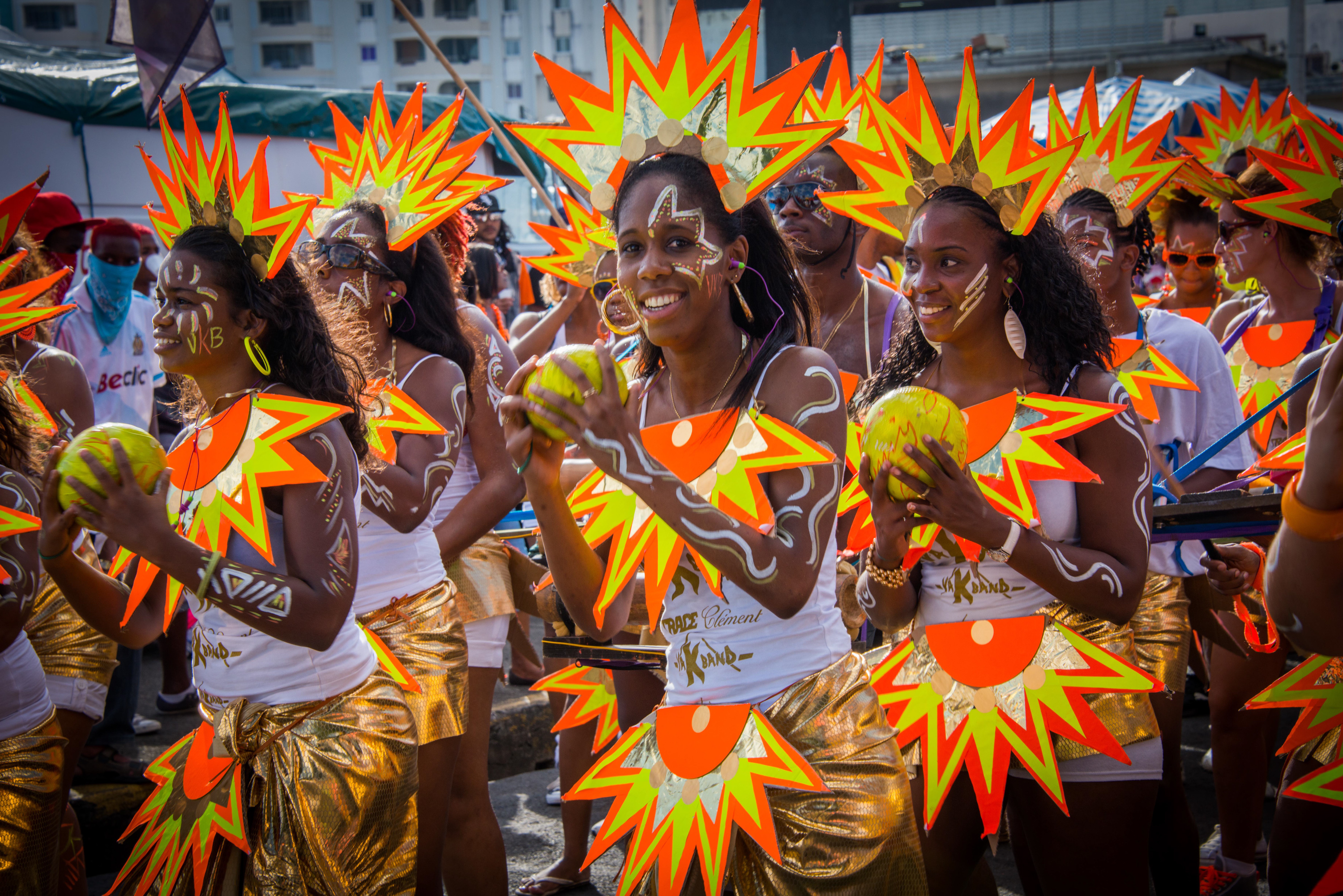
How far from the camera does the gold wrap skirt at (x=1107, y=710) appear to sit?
2.47 m

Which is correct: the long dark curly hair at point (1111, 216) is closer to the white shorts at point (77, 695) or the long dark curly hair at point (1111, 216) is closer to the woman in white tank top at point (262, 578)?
the woman in white tank top at point (262, 578)

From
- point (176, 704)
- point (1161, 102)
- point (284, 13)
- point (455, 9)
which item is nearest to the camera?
point (176, 704)

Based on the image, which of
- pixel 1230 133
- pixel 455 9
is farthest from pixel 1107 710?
pixel 455 9

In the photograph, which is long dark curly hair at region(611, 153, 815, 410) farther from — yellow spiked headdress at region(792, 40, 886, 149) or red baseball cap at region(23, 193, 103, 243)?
red baseball cap at region(23, 193, 103, 243)

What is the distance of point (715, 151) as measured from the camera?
7.63ft

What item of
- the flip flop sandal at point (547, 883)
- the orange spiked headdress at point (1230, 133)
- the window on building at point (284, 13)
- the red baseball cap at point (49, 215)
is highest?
the window on building at point (284, 13)

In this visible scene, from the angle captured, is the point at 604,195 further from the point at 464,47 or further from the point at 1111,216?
the point at 464,47

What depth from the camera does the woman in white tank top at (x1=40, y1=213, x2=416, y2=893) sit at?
2340 mm

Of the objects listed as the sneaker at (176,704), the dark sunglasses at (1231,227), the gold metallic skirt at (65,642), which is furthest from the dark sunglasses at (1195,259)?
the sneaker at (176,704)

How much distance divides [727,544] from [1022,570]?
2.54 feet

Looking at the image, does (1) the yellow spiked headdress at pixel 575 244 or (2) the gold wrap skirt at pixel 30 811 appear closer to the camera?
(2) the gold wrap skirt at pixel 30 811

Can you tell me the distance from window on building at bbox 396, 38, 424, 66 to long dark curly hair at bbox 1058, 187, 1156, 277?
230 feet

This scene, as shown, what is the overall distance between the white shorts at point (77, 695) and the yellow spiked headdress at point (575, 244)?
1.95 metres

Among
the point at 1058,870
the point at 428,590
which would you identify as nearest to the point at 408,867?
the point at 428,590
